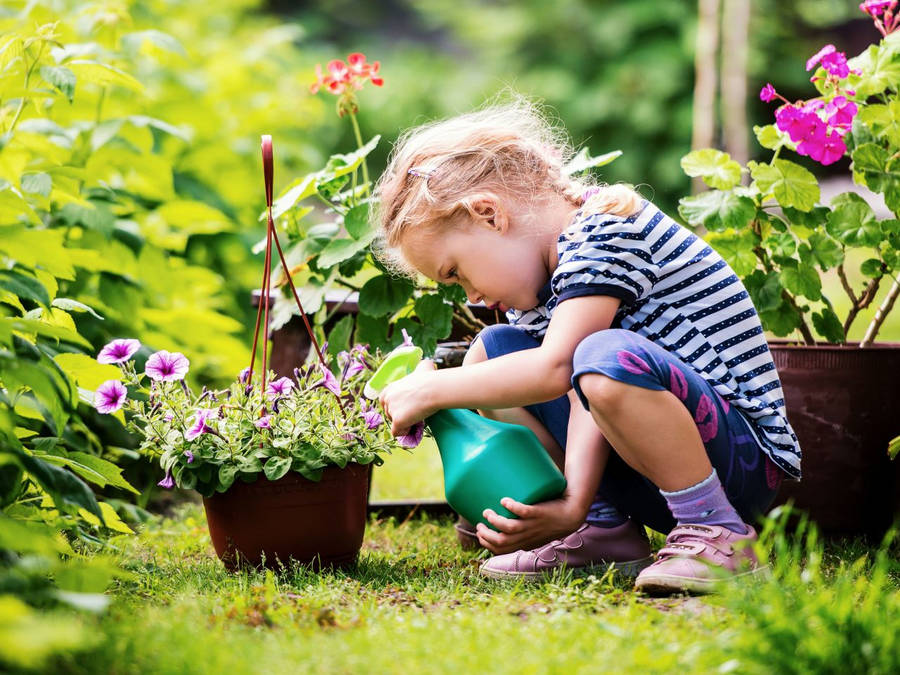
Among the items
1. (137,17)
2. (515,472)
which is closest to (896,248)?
(515,472)

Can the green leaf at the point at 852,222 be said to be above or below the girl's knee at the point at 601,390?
above

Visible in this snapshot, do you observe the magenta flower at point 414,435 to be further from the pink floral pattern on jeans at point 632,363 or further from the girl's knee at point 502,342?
the pink floral pattern on jeans at point 632,363

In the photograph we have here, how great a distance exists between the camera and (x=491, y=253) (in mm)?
1814

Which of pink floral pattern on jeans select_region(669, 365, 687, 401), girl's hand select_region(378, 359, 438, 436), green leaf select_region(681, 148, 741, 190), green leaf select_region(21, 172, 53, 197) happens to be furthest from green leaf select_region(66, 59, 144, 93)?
pink floral pattern on jeans select_region(669, 365, 687, 401)

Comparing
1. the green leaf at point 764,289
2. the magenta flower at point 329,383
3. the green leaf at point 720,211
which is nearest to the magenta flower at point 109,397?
the magenta flower at point 329,383

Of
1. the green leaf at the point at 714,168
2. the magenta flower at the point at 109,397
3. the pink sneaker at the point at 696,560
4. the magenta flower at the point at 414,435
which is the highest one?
the green leaf at the point at 714,168

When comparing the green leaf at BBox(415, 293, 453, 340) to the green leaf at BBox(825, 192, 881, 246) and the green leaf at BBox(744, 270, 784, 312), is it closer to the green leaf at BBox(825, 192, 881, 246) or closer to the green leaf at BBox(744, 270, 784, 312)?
the green leaf at BBox(744, 270, 784, 312)

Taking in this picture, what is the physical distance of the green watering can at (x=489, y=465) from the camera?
1715mm

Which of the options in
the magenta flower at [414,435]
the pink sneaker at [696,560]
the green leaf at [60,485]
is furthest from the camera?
the magenta flower at [414,435]

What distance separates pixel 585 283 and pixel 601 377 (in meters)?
0.18

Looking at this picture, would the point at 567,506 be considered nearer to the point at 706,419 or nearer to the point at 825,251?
the point at 706,419

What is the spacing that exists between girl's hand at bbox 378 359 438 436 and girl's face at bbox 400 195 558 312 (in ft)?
0.68

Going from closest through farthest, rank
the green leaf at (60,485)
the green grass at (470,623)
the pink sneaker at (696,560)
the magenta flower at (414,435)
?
the green grass at (470,623) → the green leaf at (60,485) → the pink sneaker at (696,560) → the magenta flower at (414,435)

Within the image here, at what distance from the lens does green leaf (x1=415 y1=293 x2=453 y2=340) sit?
2225 millimetres
